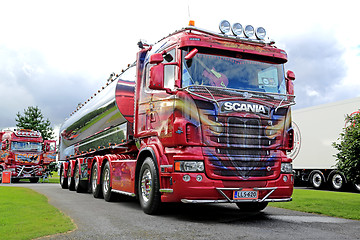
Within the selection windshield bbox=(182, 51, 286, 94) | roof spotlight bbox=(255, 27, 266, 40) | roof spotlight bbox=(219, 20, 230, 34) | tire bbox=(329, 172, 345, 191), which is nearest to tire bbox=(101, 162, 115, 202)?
Result: windshield bbox=(182, 51, 286, 94)

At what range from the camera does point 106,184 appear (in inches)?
455

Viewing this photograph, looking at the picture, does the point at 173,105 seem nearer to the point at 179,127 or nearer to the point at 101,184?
the point at 179,127

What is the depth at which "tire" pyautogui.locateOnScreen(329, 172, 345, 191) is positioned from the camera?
698 inches

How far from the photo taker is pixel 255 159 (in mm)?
7492

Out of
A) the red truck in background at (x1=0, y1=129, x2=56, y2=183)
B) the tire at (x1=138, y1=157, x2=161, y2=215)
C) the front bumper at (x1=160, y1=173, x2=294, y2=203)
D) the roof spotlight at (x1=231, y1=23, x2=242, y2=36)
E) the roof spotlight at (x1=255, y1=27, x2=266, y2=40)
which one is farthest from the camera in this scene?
the red truck in background at (x1=0, y1=129, x2=56, y2=183)

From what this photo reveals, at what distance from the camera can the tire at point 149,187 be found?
7.77m

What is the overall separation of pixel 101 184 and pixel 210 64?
5.90 meters

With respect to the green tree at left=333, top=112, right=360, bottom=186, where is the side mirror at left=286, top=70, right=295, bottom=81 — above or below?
above

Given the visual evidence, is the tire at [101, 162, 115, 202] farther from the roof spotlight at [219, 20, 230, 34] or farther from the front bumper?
the roof spotlight at [219, 20, 230, 34]

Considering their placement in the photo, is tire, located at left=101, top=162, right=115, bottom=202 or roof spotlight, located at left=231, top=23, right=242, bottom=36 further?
tire, located at left=101, top=162, right=115, bottom=202

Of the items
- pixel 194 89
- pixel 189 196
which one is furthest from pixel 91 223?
pixel 194 89

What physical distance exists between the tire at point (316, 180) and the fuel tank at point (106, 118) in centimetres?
1101

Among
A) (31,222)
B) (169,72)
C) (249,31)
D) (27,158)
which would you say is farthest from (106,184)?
(27,158)

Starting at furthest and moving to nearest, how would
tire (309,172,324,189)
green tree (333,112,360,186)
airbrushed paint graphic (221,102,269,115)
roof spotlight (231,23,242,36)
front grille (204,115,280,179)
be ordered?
tire (309,172,324,189) < green tree (333,112,360,186) < roof spotlight (231,23,242,36) < airbrushed paint graphic (221,102,269,115) < front grille (204,115,280,179)
